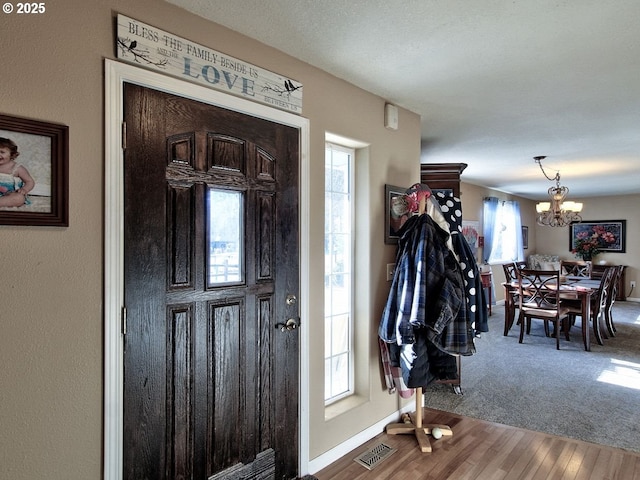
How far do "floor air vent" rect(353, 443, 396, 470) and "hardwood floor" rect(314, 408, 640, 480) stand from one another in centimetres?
3

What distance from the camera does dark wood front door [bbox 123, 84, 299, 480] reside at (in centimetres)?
154

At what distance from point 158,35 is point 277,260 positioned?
115cm

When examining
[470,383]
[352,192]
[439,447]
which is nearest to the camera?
[439,447]

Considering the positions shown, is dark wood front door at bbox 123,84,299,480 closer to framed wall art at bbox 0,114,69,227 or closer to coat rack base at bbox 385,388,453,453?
framed wall art at bbox 0,114,69,227

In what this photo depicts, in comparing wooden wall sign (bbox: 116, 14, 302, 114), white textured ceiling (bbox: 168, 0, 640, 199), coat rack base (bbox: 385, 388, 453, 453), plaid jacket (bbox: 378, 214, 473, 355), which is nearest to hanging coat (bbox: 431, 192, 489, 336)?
plaid jacket (bbox: 378, 214, 473, 355)

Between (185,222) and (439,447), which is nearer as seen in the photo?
(185,222)

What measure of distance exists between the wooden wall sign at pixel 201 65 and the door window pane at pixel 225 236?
51cm

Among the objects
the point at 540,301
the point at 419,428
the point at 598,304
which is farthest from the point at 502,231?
the point at 419,428

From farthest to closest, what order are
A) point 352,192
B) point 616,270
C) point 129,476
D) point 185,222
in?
1. point 616,270
2. point 352,192
3. point 185,222
4. point 129,476

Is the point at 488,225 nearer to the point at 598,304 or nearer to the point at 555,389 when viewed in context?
the point at 598,304

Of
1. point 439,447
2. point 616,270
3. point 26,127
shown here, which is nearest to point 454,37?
point 26,127

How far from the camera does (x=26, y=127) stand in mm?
1264

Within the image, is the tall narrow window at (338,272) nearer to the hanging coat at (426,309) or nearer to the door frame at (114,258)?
the hanging coat at (426,309)

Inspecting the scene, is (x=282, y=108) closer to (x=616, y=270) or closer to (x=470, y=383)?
(x=470, y=383)
